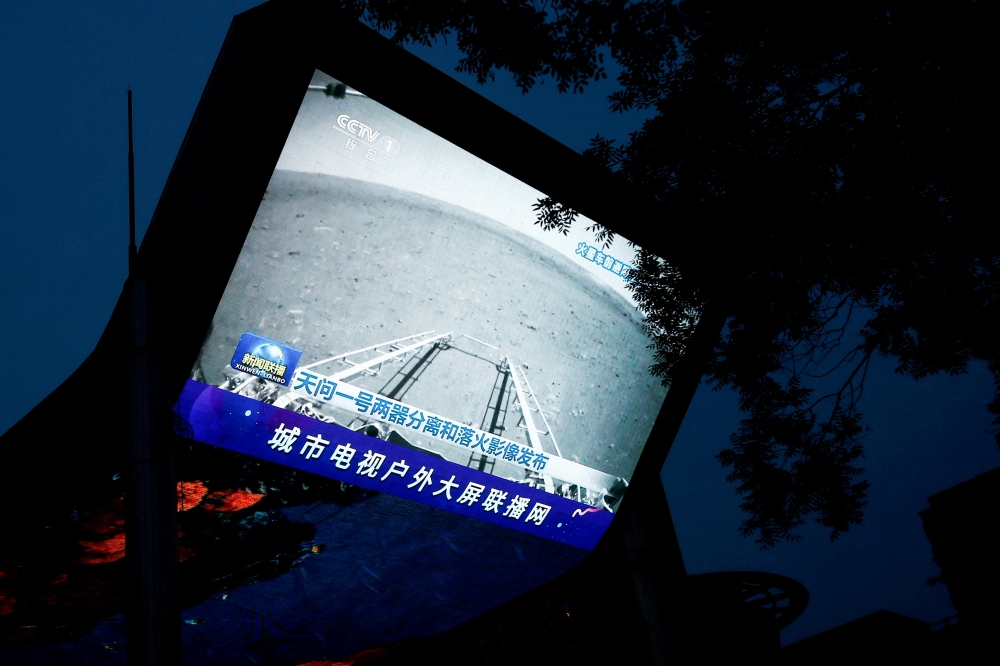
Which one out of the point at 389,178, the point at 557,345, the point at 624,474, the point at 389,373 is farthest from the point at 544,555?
the point at 389,178

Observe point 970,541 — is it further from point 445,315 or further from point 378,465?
point 378,465

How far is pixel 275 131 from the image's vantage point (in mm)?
7312

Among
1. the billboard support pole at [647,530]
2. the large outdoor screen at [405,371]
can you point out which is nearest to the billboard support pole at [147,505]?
the large outdoor screen at [405,371]

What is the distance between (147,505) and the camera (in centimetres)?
543

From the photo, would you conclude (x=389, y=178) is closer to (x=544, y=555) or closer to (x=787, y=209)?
(x=787, y=209)

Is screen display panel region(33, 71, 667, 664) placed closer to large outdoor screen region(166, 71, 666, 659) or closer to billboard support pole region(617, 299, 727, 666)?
large outdoor screen region(166, 71, 666, 659)

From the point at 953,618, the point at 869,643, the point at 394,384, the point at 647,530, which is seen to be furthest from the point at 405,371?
the point at 953,618

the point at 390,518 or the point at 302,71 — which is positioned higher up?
the point at 302,71

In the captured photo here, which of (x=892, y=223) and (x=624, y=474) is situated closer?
(x=892, y=223)

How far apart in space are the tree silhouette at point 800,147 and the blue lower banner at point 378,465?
3877 millimetres

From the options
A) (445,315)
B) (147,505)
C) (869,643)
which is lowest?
(869,643)

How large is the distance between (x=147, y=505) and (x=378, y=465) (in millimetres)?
3691

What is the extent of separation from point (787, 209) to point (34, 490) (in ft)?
26.9

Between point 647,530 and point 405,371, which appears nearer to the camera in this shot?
point 405,371
